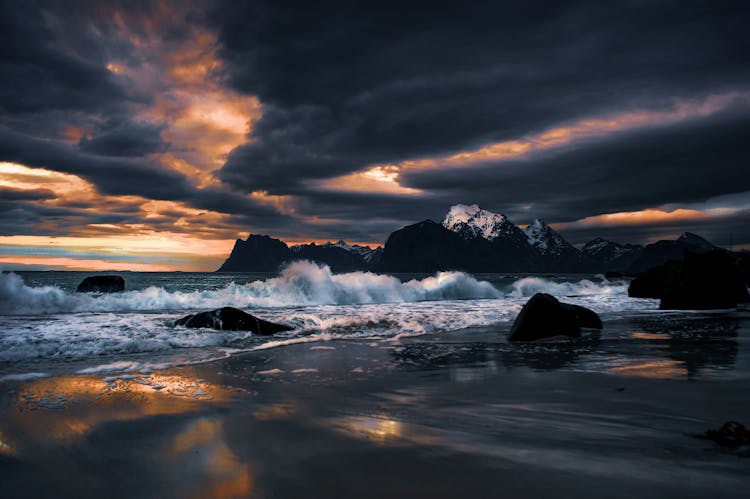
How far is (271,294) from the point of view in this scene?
25984 millimetres

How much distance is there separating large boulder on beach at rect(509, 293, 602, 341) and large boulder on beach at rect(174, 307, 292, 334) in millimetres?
6255

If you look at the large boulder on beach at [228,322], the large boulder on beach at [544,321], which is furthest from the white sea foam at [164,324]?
the large boulder on beach at [544,321]

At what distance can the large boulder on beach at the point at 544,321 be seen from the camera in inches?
372

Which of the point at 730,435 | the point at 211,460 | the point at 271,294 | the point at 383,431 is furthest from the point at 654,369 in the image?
the point at 271,294

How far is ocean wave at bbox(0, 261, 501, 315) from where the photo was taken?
1759 cm

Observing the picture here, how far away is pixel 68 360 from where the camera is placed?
22.8 ft

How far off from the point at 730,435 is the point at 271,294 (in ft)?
81.6

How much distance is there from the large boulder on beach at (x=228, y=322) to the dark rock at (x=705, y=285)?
17.6 meters

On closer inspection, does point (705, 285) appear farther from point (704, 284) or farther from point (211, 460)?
point (211, 460)

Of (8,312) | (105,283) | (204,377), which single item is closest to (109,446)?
(204,377)

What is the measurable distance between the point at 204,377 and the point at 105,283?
145 feet

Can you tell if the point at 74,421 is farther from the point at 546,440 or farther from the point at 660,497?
the point at 660,497

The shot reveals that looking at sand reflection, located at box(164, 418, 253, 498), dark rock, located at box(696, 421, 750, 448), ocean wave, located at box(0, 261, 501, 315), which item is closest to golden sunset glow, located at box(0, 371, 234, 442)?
sand reflection, located at box(164, 418, 253, 498)

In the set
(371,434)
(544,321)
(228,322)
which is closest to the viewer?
(371,434)
